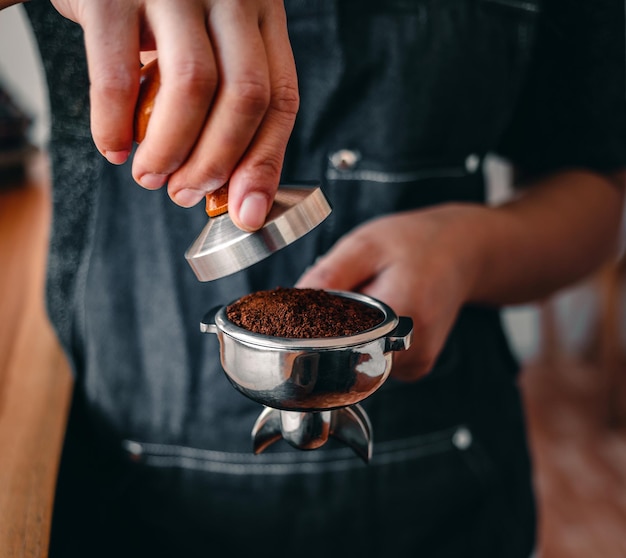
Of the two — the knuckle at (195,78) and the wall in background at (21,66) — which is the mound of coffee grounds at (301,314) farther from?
the wall in background at (21,66)

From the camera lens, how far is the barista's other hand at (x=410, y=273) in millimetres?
440

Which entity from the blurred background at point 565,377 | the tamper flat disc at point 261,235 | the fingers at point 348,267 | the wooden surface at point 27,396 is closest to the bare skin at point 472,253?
the fingers at point 348,267

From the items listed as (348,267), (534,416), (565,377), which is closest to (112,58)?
(348,267)

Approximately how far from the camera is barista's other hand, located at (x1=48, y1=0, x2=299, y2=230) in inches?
9.1

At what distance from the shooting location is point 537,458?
2.20 m

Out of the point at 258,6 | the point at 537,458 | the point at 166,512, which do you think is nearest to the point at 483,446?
the point at 166,512

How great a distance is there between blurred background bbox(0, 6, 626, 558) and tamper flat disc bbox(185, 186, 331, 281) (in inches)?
27.9

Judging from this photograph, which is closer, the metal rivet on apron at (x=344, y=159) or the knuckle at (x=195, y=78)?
the knuckle at (x=195, y=78)

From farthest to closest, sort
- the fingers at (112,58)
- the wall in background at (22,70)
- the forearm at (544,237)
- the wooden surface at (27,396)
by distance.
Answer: the wall in background at (22,70) < the forearm at (544,237) < the wooden surface at (27,396) < the fingers at (112,58)

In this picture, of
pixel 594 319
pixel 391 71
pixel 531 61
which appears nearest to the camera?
pixel 391 71

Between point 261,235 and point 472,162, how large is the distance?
0.48 meters

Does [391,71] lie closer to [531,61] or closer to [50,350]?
[531,61]

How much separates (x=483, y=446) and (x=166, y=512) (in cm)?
36

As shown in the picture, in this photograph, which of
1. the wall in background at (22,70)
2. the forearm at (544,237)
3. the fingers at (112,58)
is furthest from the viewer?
the wall in background at (22,70)
